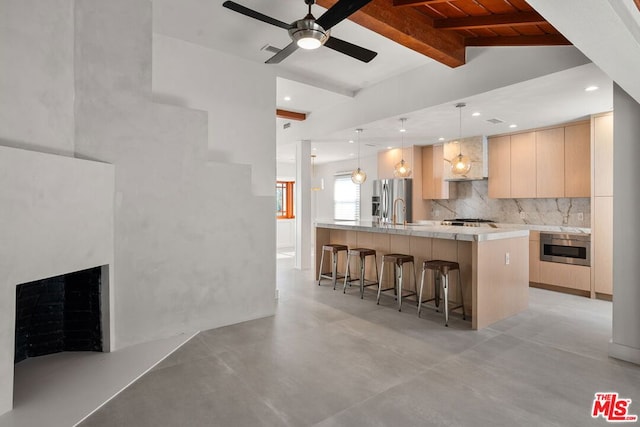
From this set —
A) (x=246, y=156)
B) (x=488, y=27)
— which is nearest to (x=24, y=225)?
(x=246, y=156)

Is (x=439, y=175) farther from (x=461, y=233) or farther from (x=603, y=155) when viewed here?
(x=461, y=233)

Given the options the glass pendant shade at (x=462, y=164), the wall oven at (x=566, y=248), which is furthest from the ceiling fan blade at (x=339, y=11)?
the wall oven at (x=566, y=248)

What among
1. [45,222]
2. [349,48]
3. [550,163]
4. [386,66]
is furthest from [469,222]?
[45,222]

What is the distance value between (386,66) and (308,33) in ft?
7.49

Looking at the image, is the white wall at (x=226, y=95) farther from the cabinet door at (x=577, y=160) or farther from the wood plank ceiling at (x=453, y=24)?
the cabinet door at (x=577, y=160)

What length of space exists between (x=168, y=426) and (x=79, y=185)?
1.89m

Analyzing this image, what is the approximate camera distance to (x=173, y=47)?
12.6ft

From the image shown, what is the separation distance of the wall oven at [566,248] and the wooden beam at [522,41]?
3010mm

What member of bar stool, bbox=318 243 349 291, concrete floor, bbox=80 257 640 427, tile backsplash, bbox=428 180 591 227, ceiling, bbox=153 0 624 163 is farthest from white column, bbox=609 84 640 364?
bar stool, bbox=318 243 349 291

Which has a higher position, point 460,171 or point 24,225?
point 460,171

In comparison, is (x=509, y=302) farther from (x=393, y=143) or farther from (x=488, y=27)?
(x=393, y=143)

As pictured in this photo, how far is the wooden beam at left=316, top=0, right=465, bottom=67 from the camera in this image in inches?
125

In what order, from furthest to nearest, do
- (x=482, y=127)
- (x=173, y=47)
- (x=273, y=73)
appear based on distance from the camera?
(x=482, y=127) → (x=273, y=73) → (x=173, y=47)

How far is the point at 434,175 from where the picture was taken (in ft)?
24.8
